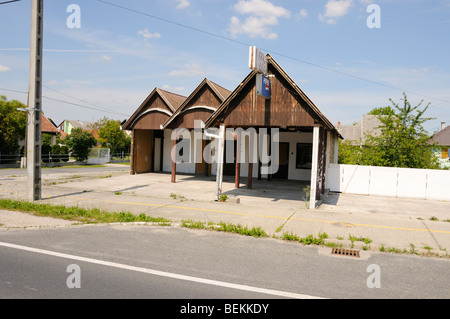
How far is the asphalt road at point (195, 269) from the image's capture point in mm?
→ 4984

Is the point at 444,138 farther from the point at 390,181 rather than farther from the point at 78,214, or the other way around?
the point at 78,214

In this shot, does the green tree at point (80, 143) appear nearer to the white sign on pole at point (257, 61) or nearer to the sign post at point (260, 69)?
the sign post at point (260, 69)

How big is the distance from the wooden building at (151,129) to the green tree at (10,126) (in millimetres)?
13988

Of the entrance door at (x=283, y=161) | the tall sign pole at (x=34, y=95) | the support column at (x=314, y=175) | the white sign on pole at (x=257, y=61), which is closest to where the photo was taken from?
the white sign on pole at (x=257, y=61)

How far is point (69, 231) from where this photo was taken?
8336 millimetres

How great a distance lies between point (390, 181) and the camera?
50.6ft

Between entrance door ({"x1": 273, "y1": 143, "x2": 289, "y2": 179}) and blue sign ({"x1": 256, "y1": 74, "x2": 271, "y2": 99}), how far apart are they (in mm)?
9967

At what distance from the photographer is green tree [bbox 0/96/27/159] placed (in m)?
29.1

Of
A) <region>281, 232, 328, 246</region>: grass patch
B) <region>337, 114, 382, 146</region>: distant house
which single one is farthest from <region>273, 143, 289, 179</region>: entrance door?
<region>337, 114, 382, 146</region>: distant house

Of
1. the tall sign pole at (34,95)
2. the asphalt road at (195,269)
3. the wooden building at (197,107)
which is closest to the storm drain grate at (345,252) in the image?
the asphalt road at (195,269)

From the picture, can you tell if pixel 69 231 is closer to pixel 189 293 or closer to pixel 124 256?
pixel 124 256

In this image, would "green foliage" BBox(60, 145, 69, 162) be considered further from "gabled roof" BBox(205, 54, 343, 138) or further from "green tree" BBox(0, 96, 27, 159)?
"gabled roof" BBox(205, 54, 343, 138)
